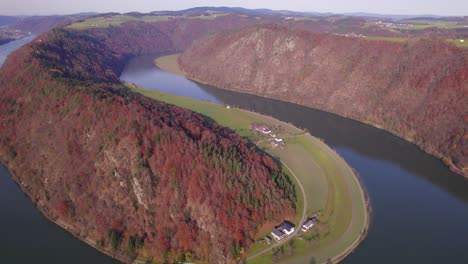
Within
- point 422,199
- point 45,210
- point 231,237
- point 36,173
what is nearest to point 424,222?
point 422,199

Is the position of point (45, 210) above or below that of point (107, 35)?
below

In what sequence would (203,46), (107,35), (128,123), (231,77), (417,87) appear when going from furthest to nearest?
(107,35) → (203,46) → (231,77) → (417,87) → (128,123)

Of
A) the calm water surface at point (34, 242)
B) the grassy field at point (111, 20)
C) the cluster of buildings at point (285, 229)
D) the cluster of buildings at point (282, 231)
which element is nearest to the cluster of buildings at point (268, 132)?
the cluster of buildings at point (285, 229)

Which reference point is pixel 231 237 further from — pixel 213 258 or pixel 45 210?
pixel 45 210

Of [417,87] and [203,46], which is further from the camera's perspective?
[203,46]

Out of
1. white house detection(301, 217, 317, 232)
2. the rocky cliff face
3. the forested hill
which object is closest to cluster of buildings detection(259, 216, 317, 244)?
white house detection(301, 217, 317, 232)

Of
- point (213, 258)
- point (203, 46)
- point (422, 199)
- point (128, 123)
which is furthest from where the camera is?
point (203, 46)

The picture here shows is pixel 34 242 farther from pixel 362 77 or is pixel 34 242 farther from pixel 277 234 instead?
pixel 362 77
